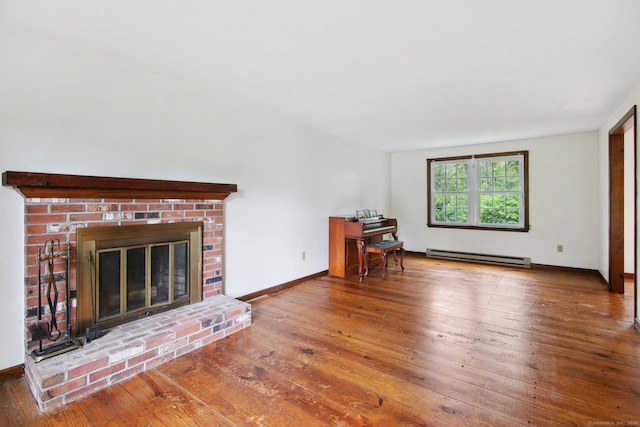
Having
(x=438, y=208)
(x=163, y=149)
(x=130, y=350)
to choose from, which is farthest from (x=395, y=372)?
(x=438, y=208)

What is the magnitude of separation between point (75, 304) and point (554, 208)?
20.6 feet

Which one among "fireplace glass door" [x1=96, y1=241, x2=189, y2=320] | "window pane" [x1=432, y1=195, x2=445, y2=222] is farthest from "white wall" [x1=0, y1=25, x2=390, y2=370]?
"window pane" [x1=432, y1=195, x2=445, y2=222]

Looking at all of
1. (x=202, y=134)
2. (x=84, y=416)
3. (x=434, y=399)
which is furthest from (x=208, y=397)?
(x=202, y=134)

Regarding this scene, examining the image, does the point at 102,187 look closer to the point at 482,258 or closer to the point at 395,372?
the point at 395,372

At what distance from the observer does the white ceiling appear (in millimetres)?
1796

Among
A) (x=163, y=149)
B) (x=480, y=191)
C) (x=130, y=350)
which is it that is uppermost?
(x=163, y=149)

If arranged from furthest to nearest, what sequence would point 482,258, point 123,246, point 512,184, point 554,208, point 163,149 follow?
point 482,258 → point 512,184 → point 554,208 → point 163,149 → point 123,246

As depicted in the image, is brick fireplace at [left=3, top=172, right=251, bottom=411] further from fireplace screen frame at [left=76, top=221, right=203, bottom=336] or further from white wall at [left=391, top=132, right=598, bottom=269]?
white wall at [left=391, top=132, right=598, bottom=269]

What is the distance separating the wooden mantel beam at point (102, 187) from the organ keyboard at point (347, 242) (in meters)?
2.14

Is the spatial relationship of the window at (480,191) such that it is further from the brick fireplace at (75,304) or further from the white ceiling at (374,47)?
the brick fireplace at (75,304)

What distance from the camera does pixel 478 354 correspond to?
2.32 metres

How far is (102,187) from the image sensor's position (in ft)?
7.45

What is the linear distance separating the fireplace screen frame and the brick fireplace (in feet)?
0.11

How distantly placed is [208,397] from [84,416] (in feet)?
2.04
